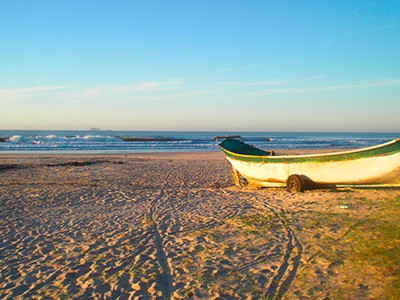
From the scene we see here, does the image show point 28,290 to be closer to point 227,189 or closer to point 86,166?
point 227,189

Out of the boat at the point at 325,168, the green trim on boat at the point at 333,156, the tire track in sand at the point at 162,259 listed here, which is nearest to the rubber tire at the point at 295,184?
the boat at the point at 325,168

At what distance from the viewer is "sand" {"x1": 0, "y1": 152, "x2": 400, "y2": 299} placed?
4.26 metres

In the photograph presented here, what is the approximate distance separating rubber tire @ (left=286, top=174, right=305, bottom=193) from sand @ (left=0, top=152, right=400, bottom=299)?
1.74ft

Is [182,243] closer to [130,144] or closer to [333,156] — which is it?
[333,156]

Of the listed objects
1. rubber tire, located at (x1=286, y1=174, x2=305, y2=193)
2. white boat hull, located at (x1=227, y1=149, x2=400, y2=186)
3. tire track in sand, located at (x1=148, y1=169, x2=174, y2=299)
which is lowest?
tire track in sand, located at (x1=148, y1=169, x2=174, y2=299)

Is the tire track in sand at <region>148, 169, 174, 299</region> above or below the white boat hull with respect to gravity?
below

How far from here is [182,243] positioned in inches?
233

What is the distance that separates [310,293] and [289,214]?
11.9ft

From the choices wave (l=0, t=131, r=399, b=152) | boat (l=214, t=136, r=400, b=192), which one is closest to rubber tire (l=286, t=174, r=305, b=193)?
boat (l=214, t=136, r=400, b=192)

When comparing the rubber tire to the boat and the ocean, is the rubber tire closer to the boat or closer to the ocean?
the boat

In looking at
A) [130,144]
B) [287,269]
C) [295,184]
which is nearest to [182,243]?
[287,269]

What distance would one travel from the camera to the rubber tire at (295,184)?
33.0 ft

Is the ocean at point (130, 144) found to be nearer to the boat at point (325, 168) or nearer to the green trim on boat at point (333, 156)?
the green trim on boat at point (333, 156)

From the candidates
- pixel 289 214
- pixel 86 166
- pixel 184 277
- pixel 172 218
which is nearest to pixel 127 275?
pixel 184 277
